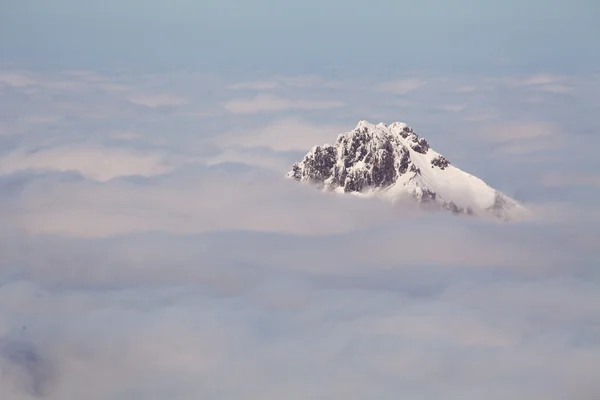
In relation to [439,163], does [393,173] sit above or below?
below

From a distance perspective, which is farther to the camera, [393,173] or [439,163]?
[439,163]

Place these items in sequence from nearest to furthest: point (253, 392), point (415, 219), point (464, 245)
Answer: point (253, 392) → point (464, 245) → point (415, 219)

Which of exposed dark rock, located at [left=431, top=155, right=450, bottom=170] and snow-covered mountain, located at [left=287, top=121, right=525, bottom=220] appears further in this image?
exposed dark rock, located at [left=431, top=155, right=450, bottom=170]

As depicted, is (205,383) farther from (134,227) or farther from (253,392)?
(134,227)

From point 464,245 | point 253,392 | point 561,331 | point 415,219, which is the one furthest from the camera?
point 415,219

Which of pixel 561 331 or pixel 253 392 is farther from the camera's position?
pixel 561 331

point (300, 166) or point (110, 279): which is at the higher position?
point (300, 166)

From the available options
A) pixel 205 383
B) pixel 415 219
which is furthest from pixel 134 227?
pixel 205 383

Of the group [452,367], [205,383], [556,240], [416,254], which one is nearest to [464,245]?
[416,254]
